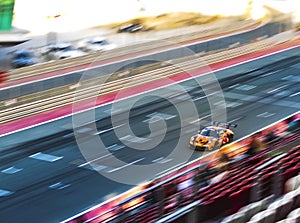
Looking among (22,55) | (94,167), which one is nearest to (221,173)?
(94,167)

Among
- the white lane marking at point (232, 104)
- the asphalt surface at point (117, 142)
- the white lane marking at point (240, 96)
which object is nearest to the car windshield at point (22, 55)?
the asphalt surface at point (117, 142)

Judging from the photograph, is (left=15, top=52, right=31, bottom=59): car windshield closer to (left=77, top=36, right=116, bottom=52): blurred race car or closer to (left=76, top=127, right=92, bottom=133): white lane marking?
(left=77, top=36, right=116, bottom=52): blurred race car

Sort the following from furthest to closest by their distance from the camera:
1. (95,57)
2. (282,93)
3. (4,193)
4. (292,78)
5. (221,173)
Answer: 1. (95,57)
2. (292,78)
3. (282,93)
4. (4,193)
5. (221,173)

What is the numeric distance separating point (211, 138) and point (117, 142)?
2.62 meters

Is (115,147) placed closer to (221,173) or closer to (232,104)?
(232,104)

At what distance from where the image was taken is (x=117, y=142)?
1631 centimetres

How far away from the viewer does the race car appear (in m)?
15.3

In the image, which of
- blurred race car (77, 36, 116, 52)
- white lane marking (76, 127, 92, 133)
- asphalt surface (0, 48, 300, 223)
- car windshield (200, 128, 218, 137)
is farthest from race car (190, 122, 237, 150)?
blurred race car (77, 36, 116, 52)

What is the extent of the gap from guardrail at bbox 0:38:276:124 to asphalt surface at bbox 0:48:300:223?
3.81 feet

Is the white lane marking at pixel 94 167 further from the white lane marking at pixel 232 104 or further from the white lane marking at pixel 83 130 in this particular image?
the white lane marking at pixel 232 104

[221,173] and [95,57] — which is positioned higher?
[221,173]

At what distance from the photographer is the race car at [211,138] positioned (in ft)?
50.2

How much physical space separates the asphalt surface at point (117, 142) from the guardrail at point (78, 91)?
1160 millimetres

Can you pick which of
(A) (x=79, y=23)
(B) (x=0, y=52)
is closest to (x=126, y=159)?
(B) (x=0, y=52)
